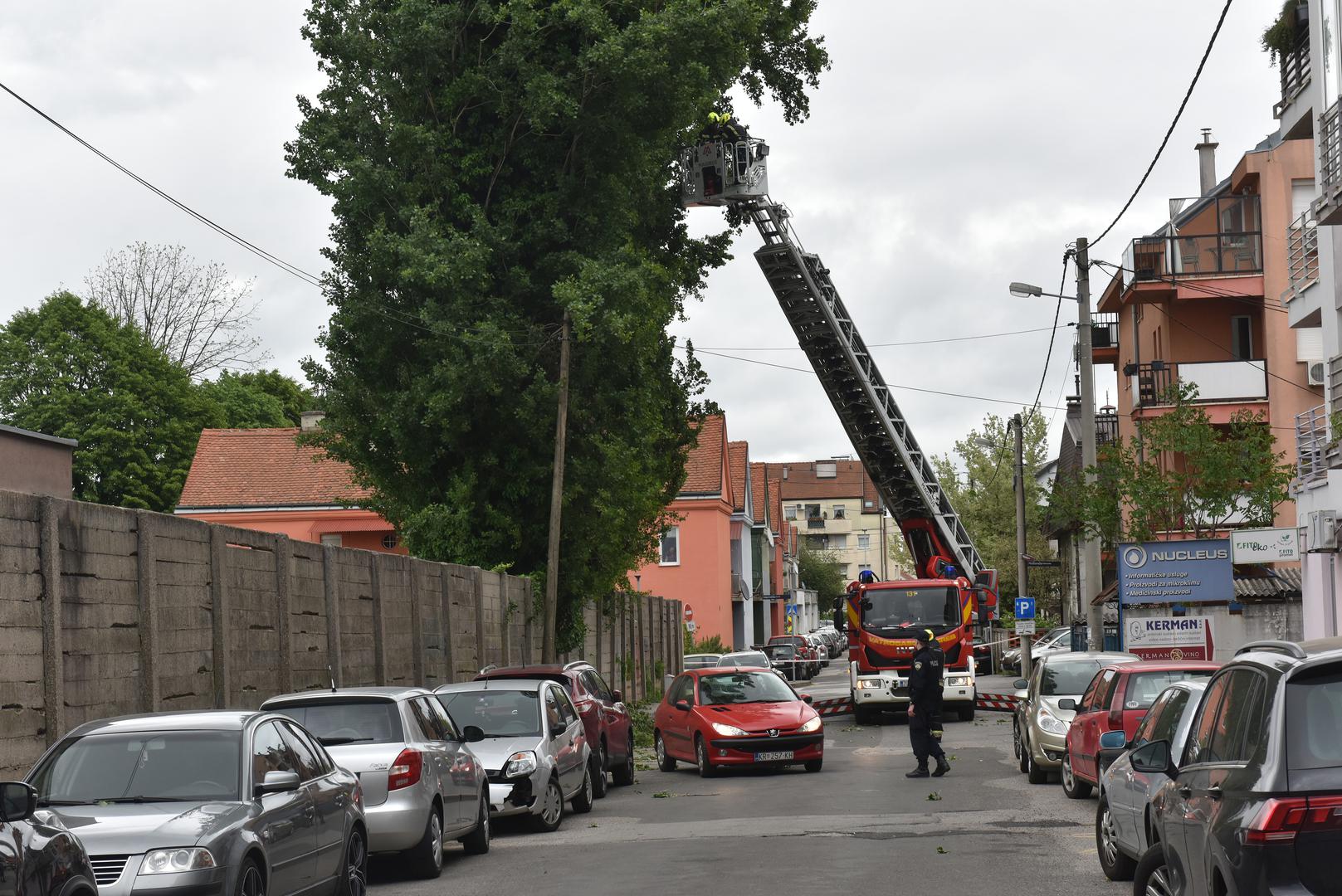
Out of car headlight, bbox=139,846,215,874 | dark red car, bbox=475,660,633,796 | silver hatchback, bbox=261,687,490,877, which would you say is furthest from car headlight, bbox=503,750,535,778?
car headlight, bbox=139,846,215,874

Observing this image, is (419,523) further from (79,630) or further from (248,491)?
(248,491)

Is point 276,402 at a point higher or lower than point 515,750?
higher

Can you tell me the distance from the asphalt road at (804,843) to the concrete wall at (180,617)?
9.30ft

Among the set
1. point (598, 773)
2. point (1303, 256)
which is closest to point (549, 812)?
point (598, 773)

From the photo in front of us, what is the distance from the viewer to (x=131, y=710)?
13297 mm

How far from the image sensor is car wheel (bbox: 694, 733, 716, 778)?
21625 mm

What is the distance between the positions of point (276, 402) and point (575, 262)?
47563 mm

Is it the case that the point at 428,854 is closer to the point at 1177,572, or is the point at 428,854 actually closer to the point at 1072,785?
the point at 1072,785

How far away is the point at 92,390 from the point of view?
58.1 metres

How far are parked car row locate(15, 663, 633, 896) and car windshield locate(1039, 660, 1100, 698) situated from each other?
710cm

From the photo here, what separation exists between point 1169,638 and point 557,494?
10511 mm

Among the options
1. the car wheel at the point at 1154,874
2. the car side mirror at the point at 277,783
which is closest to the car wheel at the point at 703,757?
the car side mirror at the point at 277,783

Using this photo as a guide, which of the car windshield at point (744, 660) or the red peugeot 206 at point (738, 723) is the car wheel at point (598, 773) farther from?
the car windshield at point (744, 660)

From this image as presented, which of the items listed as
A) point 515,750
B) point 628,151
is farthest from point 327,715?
point 628,151
